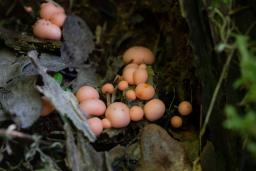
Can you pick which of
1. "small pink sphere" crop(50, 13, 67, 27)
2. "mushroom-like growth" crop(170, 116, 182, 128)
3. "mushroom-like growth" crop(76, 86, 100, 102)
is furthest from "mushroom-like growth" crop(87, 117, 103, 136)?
"small pink sphere" crop(50, 13, 67, 27)

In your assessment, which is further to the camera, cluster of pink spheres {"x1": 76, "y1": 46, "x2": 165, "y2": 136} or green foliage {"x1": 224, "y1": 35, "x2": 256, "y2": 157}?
cluster of pink spheres {"x1": 76, "y1": 46, "x2": 165, "y2": 136}

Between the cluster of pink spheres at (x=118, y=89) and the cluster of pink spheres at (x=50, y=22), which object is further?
the cluster of pink spheres at (x=50, y=22)

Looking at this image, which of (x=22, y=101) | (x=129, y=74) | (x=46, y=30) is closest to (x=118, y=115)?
(x=129, y=74)

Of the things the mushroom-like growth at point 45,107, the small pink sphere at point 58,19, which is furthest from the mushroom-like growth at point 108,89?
the small pink sphere at point 58,19

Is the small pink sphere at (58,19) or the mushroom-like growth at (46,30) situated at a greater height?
the small pink sphere at (58,19)

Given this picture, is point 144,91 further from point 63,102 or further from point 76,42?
point 76,42

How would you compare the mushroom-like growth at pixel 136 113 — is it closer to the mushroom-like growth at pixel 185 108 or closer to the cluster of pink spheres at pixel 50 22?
the mushroom-like growth at pixel 185 108

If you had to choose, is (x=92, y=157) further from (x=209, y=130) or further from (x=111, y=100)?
(x=209, y=130)

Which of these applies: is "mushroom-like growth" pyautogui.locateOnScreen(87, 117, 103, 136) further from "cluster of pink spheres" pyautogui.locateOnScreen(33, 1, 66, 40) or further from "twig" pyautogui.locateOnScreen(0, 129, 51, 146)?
"cluster of pink spheres" pyautogui.locateOnScreen(33, 1, 66, 40)
